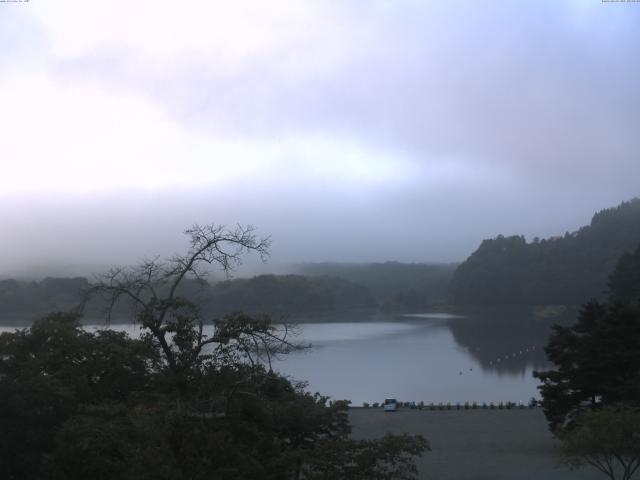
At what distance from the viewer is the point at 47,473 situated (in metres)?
5.96

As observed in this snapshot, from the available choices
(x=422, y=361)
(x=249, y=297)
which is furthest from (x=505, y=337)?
(x=249, y=297)

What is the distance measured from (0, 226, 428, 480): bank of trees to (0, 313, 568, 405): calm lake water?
23.3 ft

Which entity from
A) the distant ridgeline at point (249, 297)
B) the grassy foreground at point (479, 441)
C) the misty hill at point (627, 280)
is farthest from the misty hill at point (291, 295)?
the grassy foreground at point (479, 441)

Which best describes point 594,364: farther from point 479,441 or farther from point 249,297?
point 249,297

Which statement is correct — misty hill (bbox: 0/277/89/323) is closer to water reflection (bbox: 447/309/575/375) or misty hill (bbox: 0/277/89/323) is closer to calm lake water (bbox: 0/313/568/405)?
calm lake water (bbox: 0/313/568/405)

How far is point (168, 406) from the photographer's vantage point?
199 inches

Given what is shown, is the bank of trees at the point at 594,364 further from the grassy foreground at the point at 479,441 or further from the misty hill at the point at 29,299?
the misty hill at the point at 29,299

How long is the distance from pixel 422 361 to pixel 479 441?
2006cm

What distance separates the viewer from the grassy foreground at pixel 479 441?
11492 millimetres

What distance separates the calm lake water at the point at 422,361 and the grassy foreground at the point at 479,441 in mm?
2885

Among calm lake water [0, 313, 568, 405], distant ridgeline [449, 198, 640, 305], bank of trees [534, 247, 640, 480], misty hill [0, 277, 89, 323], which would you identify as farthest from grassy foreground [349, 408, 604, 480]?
distant ridgeline [449, 198, 640, 305]

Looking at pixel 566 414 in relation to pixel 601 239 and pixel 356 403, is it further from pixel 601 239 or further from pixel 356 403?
pixel 601 239

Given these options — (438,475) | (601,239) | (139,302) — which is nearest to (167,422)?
(139,302)

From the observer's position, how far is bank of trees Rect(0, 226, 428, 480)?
4.68 meters
